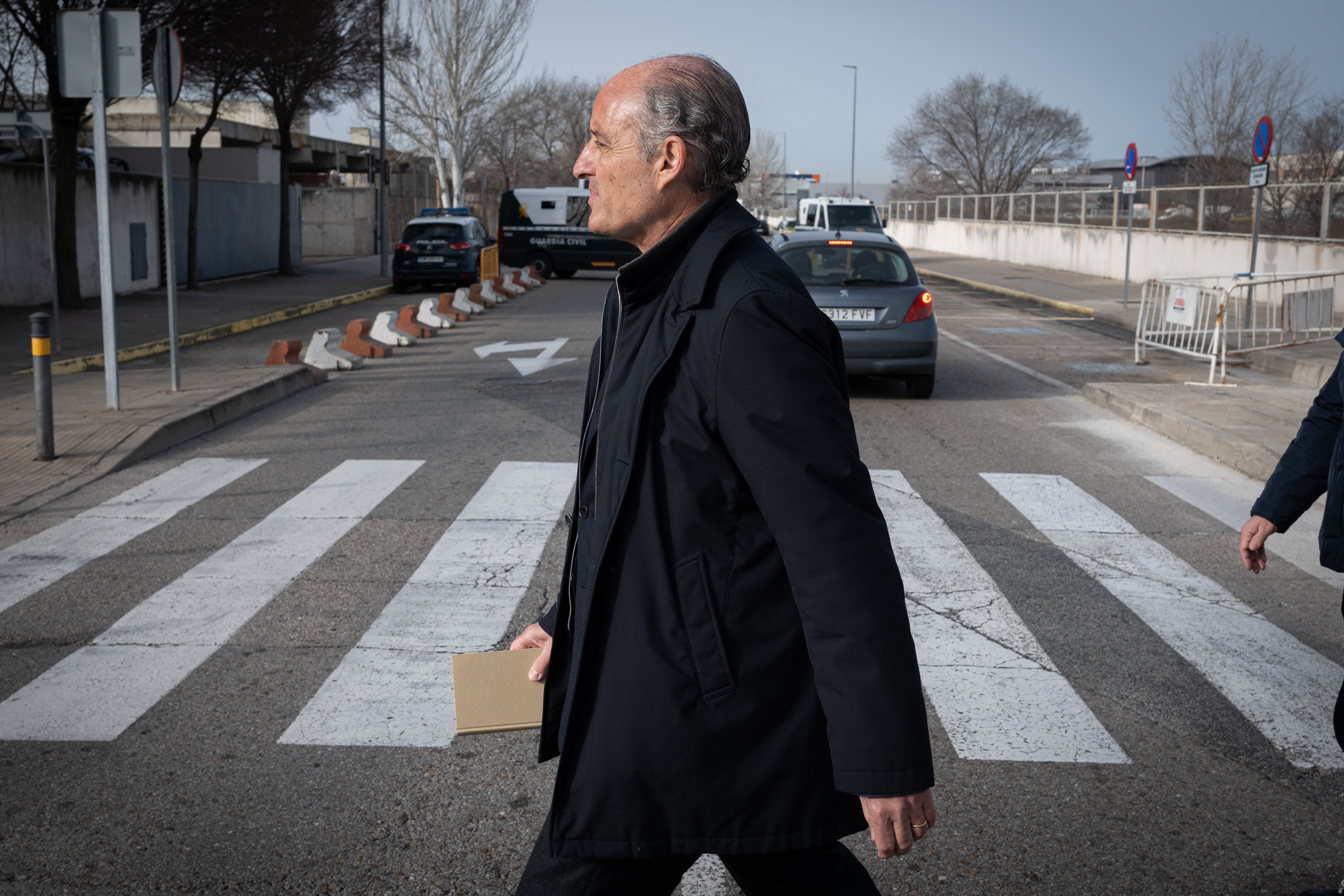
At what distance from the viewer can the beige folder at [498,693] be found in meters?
2.30

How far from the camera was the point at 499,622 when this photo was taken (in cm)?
542

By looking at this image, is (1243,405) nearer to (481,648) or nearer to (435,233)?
(481,648)

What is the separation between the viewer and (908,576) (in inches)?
245

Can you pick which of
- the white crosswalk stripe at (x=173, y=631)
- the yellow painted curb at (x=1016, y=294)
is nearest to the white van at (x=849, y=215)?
the yellow painted curb at (x=1016, y=294)

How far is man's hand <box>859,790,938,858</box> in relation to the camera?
1892mm

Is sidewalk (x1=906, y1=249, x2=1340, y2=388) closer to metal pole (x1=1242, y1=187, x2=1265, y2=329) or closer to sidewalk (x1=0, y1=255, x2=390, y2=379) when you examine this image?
metal pole (x1=1242, y1=187, x2=1265, y2=329)

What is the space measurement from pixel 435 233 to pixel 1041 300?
1343 centimetres

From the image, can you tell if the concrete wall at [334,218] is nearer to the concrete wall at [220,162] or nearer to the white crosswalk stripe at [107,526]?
the concrete wall at [220,162]

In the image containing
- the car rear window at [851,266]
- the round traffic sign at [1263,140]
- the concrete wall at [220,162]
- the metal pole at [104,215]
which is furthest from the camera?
the concrete wall at [220,162]

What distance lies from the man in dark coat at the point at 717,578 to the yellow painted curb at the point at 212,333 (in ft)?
33.2

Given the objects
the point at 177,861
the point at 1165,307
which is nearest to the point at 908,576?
the point at 177,861

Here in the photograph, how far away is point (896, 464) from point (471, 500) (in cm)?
315

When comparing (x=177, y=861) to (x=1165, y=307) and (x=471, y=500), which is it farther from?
(x=1165, y=307)

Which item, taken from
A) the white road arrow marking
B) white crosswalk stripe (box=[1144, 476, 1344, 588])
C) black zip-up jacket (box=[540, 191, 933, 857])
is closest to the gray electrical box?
the white road arrow marking
